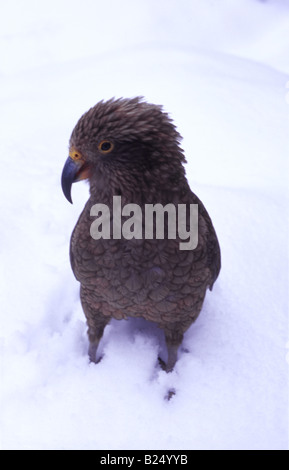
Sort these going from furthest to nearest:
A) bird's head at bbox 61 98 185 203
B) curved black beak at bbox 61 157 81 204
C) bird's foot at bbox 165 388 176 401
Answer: bird's foot at bbox 165 388 176 401
curved black beak at bbox 61 157 81 204
bird's head at bbox 61 98 185 203

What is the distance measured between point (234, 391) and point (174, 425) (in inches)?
15.8

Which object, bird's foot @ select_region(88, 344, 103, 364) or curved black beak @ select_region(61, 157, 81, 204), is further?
bird's foot @ select_region(88, 344, 103, 364)

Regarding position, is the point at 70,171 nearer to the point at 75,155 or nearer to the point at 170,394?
the point at 75,155

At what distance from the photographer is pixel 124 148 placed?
1.60 m

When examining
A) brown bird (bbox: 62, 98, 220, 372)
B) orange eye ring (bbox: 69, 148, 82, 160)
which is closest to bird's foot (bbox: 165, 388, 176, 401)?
brown bird (bbox: 62, 98, 220, 372)

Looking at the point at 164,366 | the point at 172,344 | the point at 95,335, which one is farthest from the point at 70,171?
the point at 164,366

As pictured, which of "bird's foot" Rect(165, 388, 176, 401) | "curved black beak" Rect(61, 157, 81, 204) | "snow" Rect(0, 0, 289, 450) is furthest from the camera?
"bird's foot" Rect(165, 388, 176, 401)

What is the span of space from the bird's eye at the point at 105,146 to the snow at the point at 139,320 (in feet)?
4.20

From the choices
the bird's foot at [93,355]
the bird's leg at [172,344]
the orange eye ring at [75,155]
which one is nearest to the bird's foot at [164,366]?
the bird's leg at [172,344]

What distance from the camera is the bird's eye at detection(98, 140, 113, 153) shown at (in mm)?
1608

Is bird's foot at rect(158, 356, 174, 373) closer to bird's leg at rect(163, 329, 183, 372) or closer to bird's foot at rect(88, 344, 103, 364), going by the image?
bird's leg at rect(163, 329, 183, 372)

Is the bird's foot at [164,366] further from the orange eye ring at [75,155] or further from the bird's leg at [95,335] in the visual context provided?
the orange eye ring at [75,155]

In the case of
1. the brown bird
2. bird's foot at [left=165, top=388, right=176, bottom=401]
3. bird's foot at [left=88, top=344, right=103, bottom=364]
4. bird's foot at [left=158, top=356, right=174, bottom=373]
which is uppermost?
the brown bird

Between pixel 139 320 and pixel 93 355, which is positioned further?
pixel 139 320
